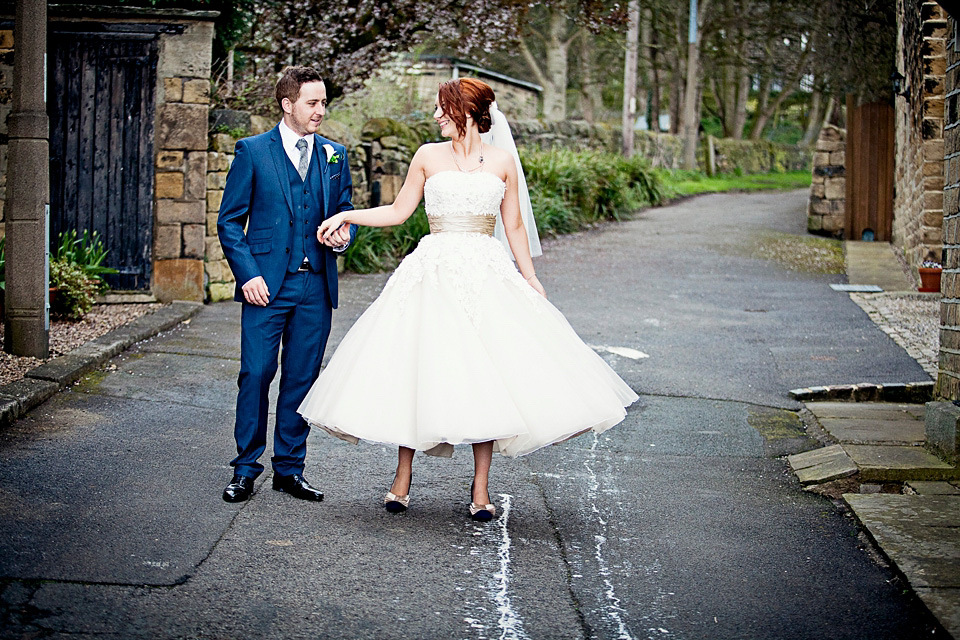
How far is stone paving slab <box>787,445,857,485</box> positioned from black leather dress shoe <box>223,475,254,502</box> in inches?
112

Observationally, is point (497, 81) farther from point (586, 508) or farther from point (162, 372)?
point (586, 508)

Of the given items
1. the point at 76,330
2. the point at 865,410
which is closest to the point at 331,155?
the point at 865,410

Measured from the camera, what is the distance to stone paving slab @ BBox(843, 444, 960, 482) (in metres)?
5.44

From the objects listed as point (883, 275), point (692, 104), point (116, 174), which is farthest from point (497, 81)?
point (116, 174)

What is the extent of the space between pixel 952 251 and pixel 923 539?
2151 mm

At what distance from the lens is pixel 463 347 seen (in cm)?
451

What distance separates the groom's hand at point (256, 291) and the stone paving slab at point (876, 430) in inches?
136

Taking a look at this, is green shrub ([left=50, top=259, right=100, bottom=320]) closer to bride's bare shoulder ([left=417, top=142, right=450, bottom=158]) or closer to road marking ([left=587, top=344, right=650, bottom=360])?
road marking ([left=587, top=344, right=650, bottom=360])

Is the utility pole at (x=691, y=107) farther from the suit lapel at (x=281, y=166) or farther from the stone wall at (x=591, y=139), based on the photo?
the suit lapel at (x=281, y=166)

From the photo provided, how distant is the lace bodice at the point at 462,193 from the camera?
4758mm

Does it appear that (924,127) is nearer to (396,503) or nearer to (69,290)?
(69,290)

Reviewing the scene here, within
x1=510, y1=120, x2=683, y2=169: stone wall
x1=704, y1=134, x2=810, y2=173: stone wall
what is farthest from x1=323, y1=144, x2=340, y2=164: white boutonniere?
x1=704, y1=134, x2=810, y2=173: stone wall

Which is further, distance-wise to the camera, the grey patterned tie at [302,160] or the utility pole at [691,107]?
the utility pole at [691,107]

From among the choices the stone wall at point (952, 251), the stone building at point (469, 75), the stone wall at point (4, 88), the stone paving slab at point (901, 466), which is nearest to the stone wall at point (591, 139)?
the stone building at point (469, 75)
